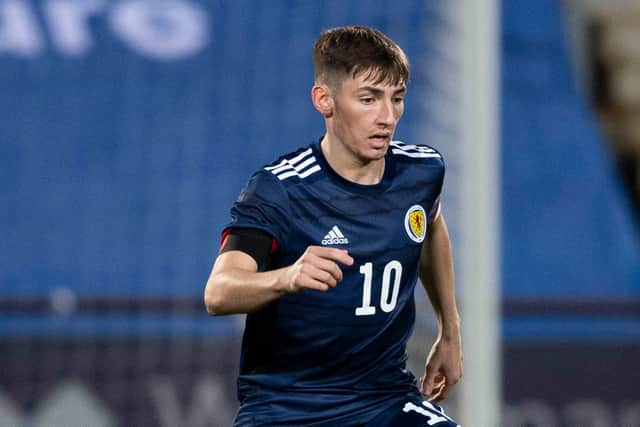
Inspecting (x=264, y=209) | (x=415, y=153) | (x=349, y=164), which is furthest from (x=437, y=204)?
(x=264, y=209)

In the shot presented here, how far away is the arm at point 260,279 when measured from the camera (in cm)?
276

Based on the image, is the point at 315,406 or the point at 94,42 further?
the point at 94,42

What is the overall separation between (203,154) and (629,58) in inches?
157

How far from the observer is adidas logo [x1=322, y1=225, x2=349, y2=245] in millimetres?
3307

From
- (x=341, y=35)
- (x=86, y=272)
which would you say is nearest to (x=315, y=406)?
(x=341, y=35)

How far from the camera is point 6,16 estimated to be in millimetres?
9055

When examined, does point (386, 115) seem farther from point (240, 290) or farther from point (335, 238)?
point (240, 290)

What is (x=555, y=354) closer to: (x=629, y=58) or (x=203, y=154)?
(x=203, y=154)

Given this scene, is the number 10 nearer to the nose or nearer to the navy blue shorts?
the navy blue shorts

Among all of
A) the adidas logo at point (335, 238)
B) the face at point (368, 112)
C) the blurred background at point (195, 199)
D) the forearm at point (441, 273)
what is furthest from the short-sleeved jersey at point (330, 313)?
the blurred background at point (195, 199)

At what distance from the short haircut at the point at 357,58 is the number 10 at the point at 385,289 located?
491mm

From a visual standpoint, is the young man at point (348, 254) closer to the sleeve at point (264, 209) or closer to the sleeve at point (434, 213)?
the sleeve at point (264, 209)

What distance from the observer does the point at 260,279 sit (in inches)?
116

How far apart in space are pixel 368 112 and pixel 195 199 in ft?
17.4
